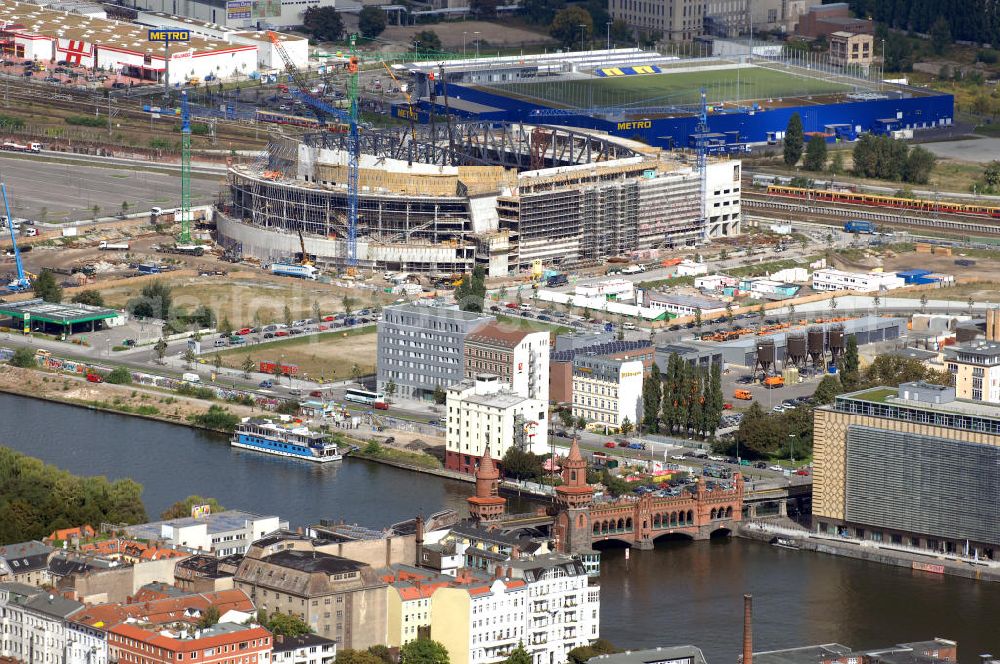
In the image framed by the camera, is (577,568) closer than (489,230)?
Yes

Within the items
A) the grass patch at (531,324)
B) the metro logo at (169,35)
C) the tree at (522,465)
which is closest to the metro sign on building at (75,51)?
the metro logo at (169,35)

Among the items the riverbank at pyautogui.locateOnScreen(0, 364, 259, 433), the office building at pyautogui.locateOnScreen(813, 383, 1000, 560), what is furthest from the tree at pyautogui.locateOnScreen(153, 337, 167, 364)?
the office building at pyautogui.locateOnScreen(813, 383, 1000, 560)

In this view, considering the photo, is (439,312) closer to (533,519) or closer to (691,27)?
(533,519)

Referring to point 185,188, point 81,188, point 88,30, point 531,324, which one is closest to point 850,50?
point 88,30

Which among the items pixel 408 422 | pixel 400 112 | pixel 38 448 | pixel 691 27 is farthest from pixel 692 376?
pixel 691 27

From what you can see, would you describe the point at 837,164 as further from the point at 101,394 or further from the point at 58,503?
the point at 58,503

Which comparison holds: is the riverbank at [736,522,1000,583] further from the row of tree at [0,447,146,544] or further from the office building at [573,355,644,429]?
the row of tree at [0,447,146,544]
